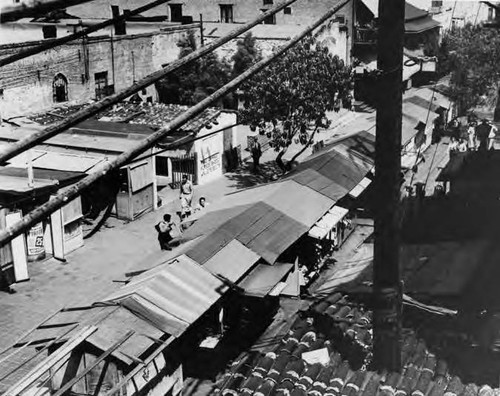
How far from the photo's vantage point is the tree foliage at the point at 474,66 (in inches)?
1455

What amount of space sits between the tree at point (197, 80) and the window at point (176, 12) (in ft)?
36.1

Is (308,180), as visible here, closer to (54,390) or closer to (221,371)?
(221,371)

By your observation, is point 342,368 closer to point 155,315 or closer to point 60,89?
point 155,315

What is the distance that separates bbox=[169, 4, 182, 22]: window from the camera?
46.9 m

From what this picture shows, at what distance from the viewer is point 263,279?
51.3 ft

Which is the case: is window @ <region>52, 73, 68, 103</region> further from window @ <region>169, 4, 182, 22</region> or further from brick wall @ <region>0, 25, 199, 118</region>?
window @ <region>169, 4, 182, 22</region>

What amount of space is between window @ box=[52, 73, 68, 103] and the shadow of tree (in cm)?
818

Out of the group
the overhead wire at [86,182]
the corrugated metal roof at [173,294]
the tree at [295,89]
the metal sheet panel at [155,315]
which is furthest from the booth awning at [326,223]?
the overhead wire at [86,182]

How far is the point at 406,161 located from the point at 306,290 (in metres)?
13.5

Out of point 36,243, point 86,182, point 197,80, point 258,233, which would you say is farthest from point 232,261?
point 197,80

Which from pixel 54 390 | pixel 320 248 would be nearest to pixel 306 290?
pixel 320 248

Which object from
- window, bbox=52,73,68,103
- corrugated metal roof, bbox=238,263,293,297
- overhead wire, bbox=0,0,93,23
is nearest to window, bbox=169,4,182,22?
window, bbox=52,73,68,103

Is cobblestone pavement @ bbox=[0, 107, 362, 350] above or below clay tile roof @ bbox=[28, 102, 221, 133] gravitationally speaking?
below

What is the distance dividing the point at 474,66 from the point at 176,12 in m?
19.6
